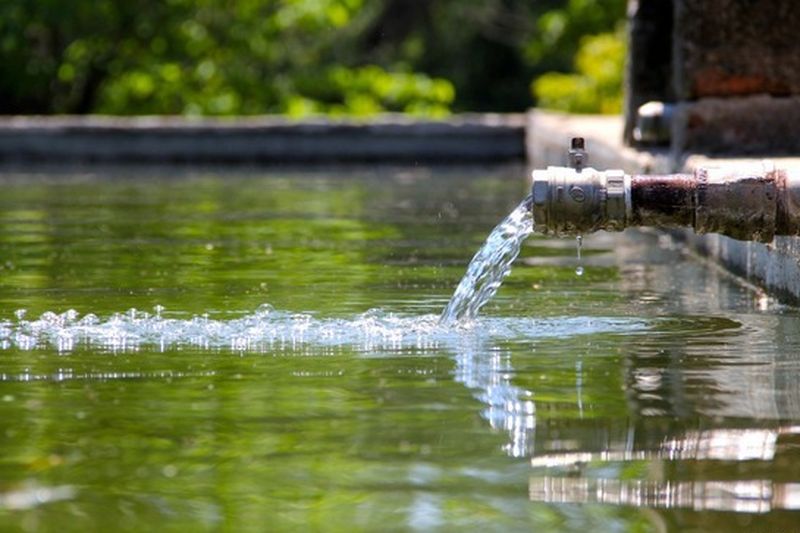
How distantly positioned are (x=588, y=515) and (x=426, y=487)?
357 millimetres

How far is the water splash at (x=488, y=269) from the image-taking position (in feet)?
21.0

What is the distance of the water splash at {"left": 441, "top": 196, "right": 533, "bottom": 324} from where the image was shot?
641 cm

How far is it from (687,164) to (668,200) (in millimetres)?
3437

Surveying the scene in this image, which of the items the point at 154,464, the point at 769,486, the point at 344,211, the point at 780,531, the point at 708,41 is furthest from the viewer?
the point at 344,211

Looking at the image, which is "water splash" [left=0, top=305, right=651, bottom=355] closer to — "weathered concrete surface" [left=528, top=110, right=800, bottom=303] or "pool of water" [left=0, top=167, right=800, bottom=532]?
"pool of water" [left=0, top=167, right=800, bottom=532]

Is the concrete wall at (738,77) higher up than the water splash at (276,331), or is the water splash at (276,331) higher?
the concrete wall at (738,77)

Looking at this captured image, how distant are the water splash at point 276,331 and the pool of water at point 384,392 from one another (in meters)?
0.02

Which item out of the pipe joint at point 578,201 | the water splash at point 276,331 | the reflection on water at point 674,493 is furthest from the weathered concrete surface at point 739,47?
the reflection on water at point 674,493

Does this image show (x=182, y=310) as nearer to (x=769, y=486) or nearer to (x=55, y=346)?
(x=55, y=346)

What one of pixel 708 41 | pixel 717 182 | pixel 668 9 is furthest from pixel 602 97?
pixel 717 182

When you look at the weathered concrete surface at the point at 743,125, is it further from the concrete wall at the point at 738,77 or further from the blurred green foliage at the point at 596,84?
the blurred green foliage at the point at 596,84

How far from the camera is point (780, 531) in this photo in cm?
338

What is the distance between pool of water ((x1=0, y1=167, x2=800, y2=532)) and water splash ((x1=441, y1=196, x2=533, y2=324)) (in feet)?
0.25

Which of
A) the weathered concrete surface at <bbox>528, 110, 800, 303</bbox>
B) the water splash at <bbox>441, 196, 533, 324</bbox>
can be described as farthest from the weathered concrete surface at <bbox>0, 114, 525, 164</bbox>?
the water splash at <bbox>441, 196, 533, 324</bbox>
